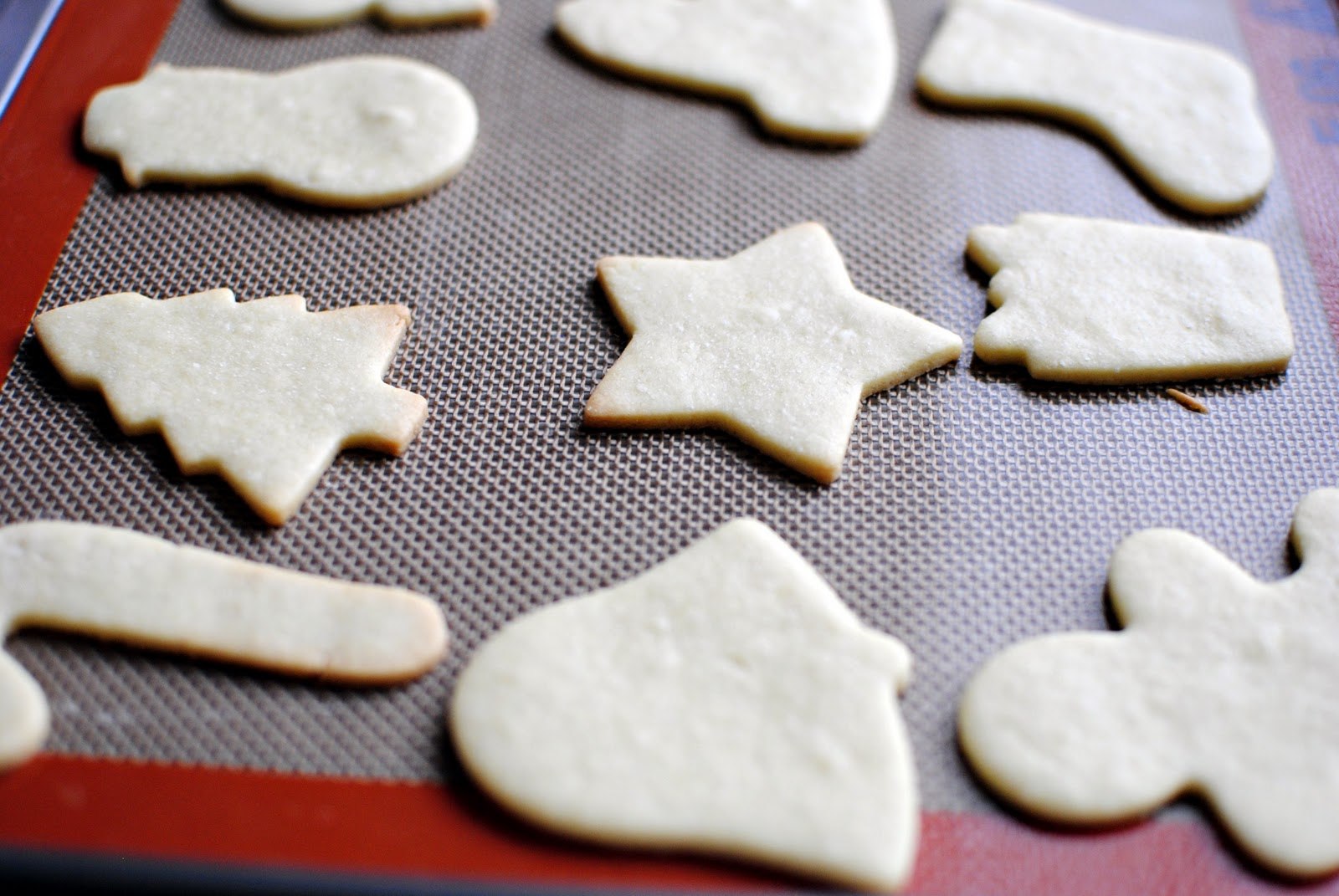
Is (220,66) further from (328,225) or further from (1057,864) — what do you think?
(1057,864)

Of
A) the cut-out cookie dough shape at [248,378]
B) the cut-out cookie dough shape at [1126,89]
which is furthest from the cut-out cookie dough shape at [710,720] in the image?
the cut-out cookie dough shape at [1126,89]

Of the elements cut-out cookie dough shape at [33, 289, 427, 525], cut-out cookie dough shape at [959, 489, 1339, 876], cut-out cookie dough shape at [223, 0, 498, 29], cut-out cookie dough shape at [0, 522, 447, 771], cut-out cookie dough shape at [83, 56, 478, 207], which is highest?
cut-out cookie dough shape at [223, 0, 498, 29]

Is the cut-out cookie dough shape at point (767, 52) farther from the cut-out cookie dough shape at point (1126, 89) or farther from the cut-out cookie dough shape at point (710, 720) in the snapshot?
the cut-out cookie dough shape at point (710, 720)

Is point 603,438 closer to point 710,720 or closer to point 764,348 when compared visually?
point 764,348

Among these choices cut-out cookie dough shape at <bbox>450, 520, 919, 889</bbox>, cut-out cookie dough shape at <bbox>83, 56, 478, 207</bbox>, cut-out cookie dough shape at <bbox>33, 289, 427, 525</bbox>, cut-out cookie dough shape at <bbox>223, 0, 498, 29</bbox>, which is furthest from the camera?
cut-out cookie dough shape at <bbox>223, 0, 498, 29</bbox>

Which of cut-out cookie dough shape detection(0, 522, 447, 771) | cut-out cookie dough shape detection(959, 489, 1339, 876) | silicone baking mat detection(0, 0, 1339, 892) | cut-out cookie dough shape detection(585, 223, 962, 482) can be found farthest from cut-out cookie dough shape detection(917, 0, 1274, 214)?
cut-out cookie dough shape detection(0, 522, 447, 771)

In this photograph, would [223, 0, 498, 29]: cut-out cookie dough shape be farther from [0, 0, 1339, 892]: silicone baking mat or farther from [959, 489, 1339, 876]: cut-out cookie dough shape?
[959, 489, 1339, 876]: cut-out cookie dough shape
